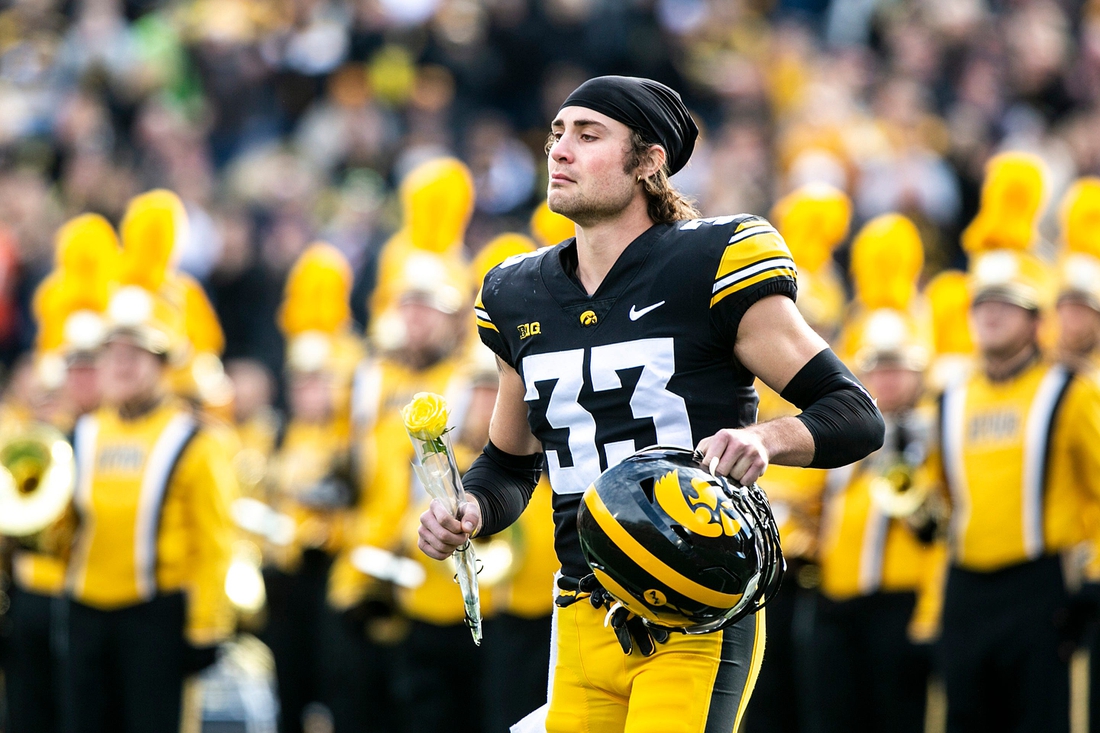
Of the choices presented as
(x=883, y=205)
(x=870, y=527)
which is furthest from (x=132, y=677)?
(x=883, y=205)

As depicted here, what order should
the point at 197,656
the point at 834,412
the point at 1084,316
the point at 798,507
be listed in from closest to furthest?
the point at 834,412, the point at 197,656, the point at 1084,316, the point at 798,507

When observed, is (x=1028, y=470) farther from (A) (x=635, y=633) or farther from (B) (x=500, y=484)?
(A) (x=635, y=633)

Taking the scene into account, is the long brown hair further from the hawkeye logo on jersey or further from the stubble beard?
the hawkeye logo on jersey

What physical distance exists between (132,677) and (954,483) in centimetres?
393

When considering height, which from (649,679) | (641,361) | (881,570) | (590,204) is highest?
(590,204)

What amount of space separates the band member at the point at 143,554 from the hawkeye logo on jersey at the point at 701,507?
470 centimetres

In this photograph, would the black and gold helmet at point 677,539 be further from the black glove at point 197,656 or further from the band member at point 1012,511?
the black glove at point 197,656

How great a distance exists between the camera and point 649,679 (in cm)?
394

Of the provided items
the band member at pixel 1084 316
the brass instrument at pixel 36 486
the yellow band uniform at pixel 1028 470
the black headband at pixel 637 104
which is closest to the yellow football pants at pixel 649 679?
the black headband at pixel 637 104

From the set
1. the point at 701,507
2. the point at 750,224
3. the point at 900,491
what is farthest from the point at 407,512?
the point at 701,507

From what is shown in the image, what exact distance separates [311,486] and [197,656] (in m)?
2.33

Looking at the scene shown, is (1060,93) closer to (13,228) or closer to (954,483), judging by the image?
(954,483)

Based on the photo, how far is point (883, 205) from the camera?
1245cm

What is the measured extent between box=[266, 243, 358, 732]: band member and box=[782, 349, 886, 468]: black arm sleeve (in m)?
6.23
